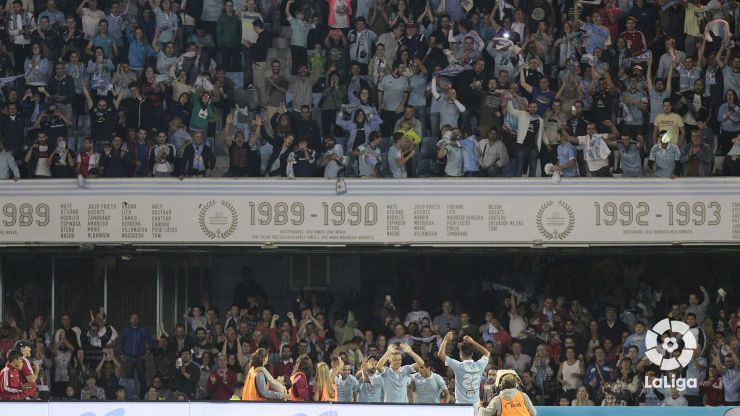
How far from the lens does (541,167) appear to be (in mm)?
25656

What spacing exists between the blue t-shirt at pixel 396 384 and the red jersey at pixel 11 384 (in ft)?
15.1

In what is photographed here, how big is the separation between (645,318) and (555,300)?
1.43 metres

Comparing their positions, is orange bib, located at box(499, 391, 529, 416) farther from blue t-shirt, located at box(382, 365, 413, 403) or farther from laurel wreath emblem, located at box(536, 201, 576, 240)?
laurel wreath emblem, located at box(536, 201, 576, 240)

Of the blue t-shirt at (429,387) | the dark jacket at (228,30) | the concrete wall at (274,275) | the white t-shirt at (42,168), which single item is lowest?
the blue t-shirt at (429,387)

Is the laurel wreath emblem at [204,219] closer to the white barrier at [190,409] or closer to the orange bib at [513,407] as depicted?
the white barrier at [190,409]

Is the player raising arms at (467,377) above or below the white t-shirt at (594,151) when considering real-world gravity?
below

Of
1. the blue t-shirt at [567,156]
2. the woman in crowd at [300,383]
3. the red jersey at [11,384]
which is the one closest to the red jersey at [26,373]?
the red jersey at [11,384]

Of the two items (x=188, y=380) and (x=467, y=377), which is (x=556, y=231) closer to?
(x=188, y=380)

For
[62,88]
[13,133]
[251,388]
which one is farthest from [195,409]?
[62,88]

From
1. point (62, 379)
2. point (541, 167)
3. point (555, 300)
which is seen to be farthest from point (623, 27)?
point (62, 379)

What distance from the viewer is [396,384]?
19.2 m

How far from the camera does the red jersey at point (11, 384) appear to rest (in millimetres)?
20234

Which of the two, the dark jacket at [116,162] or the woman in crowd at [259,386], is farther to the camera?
the dark jacket at [116,162]

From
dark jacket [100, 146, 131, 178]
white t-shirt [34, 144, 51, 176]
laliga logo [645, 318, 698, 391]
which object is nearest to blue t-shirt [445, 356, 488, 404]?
laliga logo [645, 318, 698, 391]
